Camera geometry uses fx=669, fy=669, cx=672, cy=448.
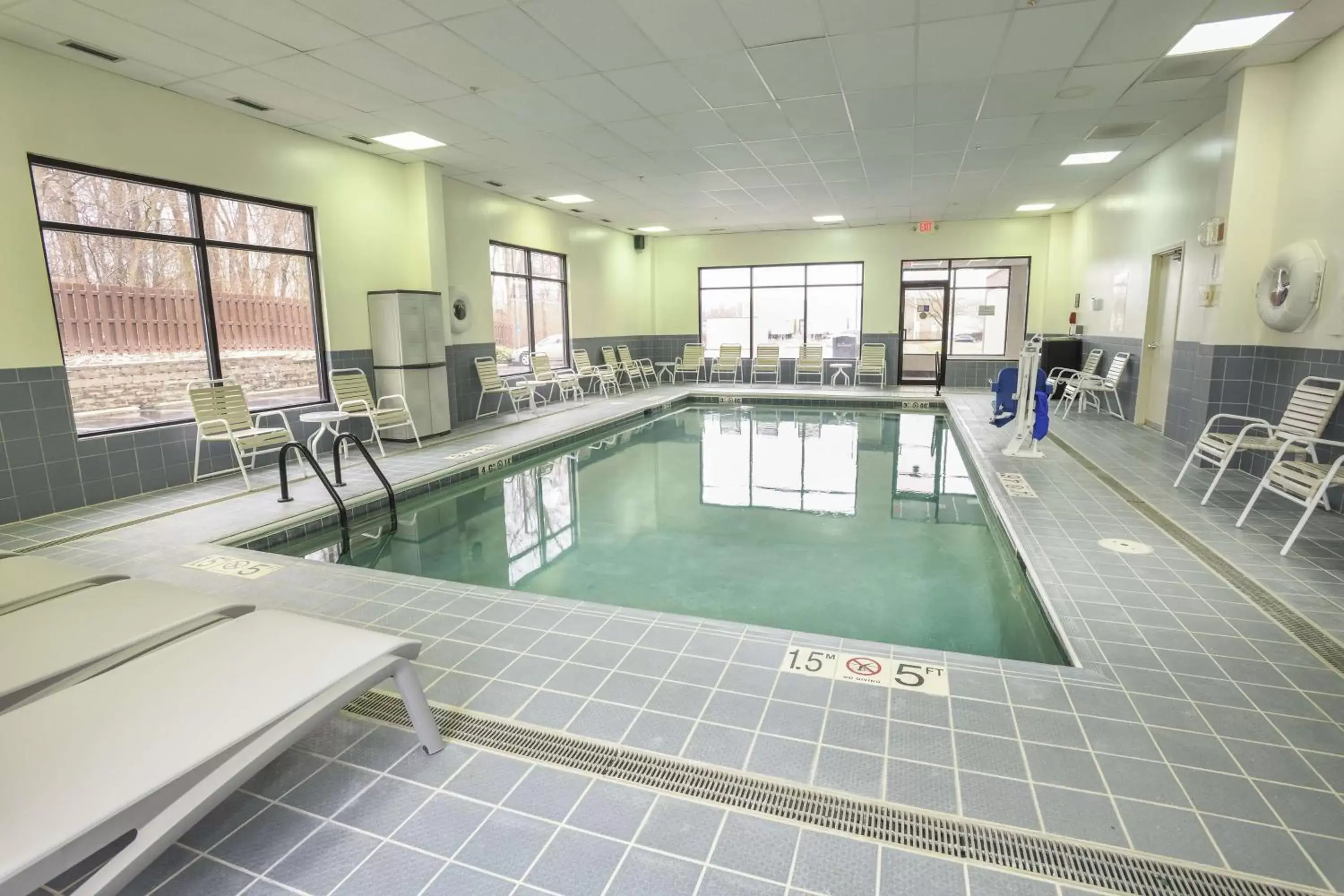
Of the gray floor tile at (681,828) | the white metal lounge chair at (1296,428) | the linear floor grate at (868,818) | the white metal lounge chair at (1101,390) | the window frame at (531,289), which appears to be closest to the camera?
the linear floor grate at (868,818)

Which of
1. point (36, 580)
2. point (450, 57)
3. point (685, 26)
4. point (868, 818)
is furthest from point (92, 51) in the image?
point (868, 818)

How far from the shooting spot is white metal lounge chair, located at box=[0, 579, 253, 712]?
164cm

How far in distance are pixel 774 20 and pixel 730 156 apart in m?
3.09

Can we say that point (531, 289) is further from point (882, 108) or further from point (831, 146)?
point (882, 108)

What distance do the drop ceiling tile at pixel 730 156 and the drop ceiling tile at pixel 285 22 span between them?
347 cm

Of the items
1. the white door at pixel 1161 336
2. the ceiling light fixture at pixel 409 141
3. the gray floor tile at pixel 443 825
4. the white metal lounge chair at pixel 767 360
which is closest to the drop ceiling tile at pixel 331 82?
the ceiling light fixture at pixel 409 141

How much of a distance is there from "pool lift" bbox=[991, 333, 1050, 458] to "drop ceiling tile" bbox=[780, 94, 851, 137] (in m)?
2.57

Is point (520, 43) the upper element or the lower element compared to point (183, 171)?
upper

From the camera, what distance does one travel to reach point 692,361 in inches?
505

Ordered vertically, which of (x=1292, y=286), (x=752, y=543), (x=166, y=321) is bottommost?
(x=752, y=543)

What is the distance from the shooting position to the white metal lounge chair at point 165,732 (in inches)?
47.6

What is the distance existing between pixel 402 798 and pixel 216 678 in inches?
21.5

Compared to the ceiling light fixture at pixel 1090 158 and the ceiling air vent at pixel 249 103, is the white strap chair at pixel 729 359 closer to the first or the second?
the ceiling light fixture at pixel 1090 158

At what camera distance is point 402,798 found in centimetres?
172
